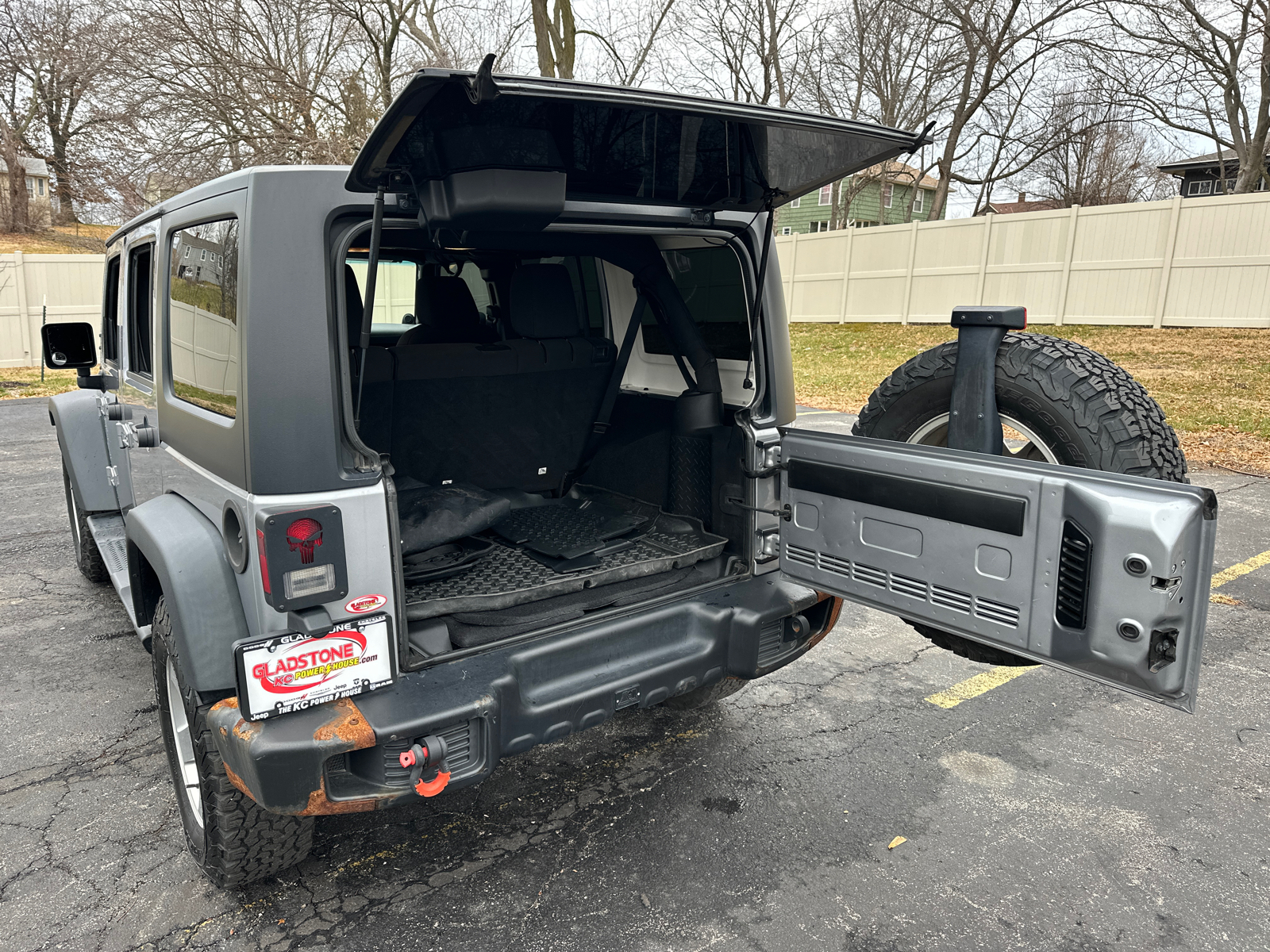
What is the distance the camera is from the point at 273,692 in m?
2.00

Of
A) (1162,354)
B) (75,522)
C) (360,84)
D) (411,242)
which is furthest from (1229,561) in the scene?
(360,84)

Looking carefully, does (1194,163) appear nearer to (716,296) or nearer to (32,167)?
(716,296)

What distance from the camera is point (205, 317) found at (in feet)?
7.85

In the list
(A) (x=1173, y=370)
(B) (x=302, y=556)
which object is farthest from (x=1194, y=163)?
(B) (x=302, y=556)

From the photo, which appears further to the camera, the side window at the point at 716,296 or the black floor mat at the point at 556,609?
the side window at the point at 716,296

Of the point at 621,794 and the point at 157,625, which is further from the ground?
the point at 157,625

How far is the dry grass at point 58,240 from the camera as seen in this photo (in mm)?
26609

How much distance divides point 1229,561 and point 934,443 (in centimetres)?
365

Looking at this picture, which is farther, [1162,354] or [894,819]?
[1162,354]

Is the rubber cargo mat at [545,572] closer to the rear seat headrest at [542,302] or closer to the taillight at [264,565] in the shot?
the taillight at [264,565]

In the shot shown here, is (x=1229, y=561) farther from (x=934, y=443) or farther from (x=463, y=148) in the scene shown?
(x=463, y=148)

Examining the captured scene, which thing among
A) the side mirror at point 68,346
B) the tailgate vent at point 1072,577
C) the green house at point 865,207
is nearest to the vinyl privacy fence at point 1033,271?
the side mirror at point 68,346

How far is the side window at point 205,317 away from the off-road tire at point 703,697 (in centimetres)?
201

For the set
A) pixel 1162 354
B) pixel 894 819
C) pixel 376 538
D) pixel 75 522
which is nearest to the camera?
pixel 376 538
